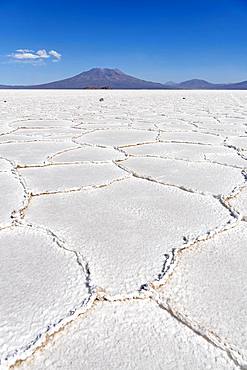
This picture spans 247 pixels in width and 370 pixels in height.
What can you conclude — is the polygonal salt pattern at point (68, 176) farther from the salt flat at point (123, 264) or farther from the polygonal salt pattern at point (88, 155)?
the polygonal salt pattern at point (88, 155)

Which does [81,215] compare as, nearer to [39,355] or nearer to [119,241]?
[119,241]

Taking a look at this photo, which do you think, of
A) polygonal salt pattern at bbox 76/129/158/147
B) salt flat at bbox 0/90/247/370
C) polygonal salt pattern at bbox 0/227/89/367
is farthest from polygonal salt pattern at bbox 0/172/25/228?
polygonal salt pattern at bbox 76/129/158/147

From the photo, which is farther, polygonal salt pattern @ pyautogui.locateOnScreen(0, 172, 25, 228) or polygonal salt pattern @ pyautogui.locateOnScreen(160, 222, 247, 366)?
polygonal salt pattern @ pyautogui.locateOnScreen(0, 172, 25, 228)

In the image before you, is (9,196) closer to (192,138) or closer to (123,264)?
(123,264)

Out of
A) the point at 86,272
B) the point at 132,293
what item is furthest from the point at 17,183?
the point at 132,293

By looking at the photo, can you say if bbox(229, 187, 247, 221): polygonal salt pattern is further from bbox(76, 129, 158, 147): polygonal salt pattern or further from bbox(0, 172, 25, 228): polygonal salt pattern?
bbox(76, 129, 158, 147): polygonal salt pattern

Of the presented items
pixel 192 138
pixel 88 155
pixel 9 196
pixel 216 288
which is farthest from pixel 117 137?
pixel 216 288

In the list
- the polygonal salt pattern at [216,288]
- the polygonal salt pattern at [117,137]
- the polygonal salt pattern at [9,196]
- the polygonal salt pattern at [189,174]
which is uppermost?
the polygonal salt pattern at [216,288]

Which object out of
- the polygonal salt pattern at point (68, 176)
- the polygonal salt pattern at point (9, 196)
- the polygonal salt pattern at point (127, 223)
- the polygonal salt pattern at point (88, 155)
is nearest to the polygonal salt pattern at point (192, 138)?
the polygonal salt pattern at point (88, 155)
